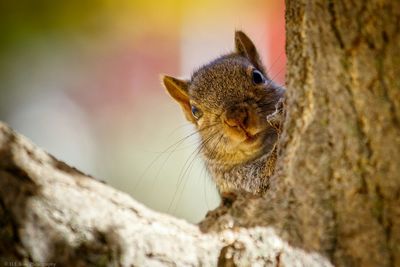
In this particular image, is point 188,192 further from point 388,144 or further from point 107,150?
point 388,144

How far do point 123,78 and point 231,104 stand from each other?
1.65m

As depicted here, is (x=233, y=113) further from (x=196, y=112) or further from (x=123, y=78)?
(x=123, y=78)

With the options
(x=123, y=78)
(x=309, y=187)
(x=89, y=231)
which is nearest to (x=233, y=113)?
(x=309, y=187)

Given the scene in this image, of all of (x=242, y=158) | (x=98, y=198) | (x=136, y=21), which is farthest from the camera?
(x=136, y=21)

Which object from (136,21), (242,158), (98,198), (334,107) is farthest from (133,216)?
(136,21)

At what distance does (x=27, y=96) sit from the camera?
140 inches

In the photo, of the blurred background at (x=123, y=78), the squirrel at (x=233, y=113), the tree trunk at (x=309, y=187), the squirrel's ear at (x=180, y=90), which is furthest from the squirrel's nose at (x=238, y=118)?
the blurred background at (x=123, y=78)

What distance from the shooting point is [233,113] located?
2176mm

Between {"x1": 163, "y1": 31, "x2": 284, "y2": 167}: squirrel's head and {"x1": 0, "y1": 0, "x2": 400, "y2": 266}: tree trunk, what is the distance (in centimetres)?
86

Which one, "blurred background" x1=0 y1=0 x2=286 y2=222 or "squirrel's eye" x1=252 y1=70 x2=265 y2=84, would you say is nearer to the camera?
"squirrel's eye" x1=252 y1=70 x2=265 y2=84

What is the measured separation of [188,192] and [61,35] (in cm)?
111

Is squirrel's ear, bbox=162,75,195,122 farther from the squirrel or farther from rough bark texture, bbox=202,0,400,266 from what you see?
rough bark texture, bbox=202,0,400,266

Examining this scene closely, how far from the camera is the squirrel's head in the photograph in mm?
2180

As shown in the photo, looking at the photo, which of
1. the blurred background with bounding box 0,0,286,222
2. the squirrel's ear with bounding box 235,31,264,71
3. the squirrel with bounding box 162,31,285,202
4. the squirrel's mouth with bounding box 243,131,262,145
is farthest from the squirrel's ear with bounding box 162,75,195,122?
the blurred background with bounding box 0,0,286,222
